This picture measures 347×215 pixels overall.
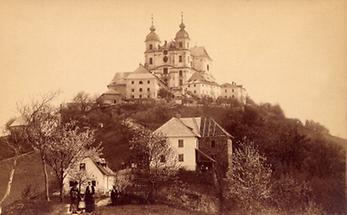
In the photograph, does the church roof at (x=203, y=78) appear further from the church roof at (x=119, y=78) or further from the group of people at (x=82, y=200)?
the group of people at (x=82, y=200)

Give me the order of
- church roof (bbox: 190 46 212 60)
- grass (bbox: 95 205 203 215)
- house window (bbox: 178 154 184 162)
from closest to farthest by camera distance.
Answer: grass (bbox: 95 205 203 215), house window (bbox: 178 154 184 162), church roof (bbox: 190 46 212 60)

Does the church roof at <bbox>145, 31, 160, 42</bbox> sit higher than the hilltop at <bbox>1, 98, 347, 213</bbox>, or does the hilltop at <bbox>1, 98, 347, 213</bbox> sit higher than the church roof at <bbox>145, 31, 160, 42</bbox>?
the church roof at <bbox>145, 31, 160, 42</bbox>

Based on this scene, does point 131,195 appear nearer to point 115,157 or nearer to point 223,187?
point 115,157

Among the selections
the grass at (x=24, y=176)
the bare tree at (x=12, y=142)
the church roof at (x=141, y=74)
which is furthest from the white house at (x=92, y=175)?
the church roof at (x=141, y=74)

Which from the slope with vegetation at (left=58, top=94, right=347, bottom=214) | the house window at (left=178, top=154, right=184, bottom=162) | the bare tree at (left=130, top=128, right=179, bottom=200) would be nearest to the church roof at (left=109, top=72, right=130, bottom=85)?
the slope with vegetation at (left=58, top=94, right=347, bottom=214)

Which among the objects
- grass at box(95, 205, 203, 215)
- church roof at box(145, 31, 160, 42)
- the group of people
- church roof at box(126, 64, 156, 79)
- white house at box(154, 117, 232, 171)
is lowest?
grass at box(95, 205, 203, 215)

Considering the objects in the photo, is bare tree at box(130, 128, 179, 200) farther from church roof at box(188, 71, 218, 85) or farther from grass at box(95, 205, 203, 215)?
church roof at box(188, 71, 218, 85)

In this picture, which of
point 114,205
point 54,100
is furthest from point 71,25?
point 114,205
